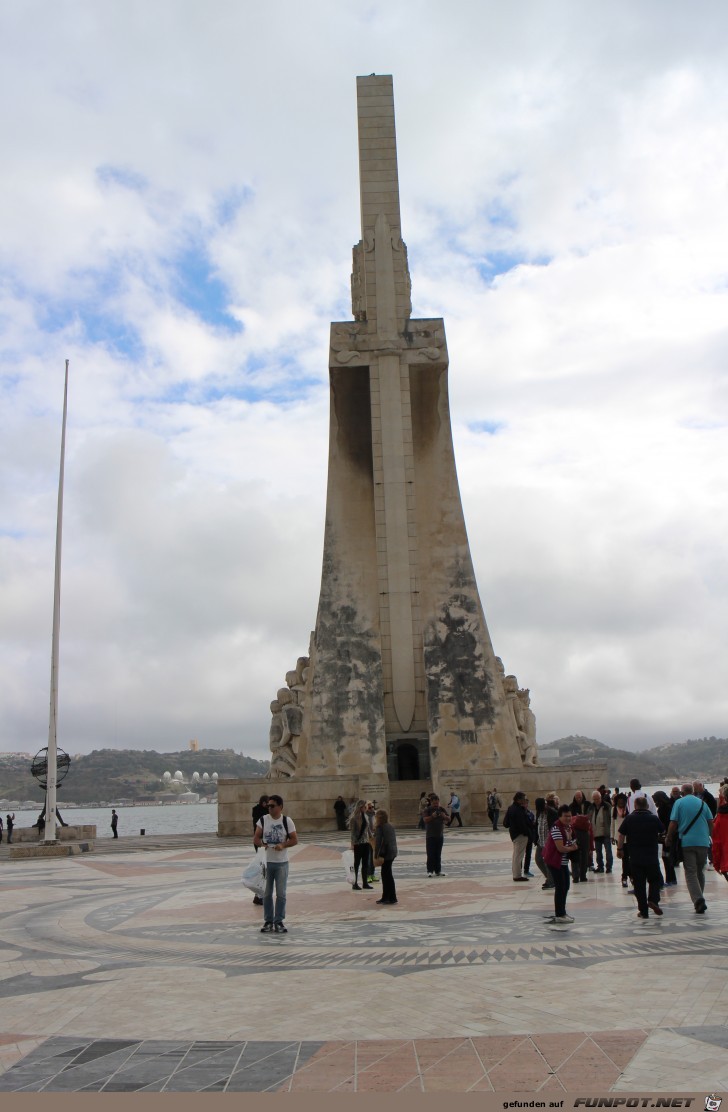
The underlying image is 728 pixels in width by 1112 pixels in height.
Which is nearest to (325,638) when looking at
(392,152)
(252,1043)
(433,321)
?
(433,321)

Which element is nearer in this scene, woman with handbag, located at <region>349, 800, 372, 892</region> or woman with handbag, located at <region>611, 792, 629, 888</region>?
woman with handbag, located at <region>611, 792, 629, 888</region>

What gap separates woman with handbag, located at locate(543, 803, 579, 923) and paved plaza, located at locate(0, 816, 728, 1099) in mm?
205

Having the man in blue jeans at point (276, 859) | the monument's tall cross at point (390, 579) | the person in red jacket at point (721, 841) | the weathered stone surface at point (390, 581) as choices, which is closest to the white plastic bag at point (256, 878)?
the man in blue jeans at point (276, 859)

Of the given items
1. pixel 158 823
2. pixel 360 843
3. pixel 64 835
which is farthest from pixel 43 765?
pixel 158 823

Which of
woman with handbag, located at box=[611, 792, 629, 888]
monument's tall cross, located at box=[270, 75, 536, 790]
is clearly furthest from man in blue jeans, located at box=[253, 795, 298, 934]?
monument's tall cross, located at box=[270, 75, 536, 790]

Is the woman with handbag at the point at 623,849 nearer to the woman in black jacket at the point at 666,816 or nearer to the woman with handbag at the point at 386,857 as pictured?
the woman in black jacket at the point at 666,816

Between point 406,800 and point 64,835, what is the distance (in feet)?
25.2

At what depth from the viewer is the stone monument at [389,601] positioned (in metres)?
21.5

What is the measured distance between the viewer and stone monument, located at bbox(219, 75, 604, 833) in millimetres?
21484

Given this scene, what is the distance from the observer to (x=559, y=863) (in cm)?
739

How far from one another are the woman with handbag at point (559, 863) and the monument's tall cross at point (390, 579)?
13604 millimetres

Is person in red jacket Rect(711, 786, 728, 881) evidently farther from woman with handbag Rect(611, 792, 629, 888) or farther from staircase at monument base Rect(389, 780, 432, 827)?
staircase at monument base Rect(389, 780, 432, 827)

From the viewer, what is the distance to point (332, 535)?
24328 mm

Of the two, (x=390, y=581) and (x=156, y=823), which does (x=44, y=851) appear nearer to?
(x=390, y=581)
